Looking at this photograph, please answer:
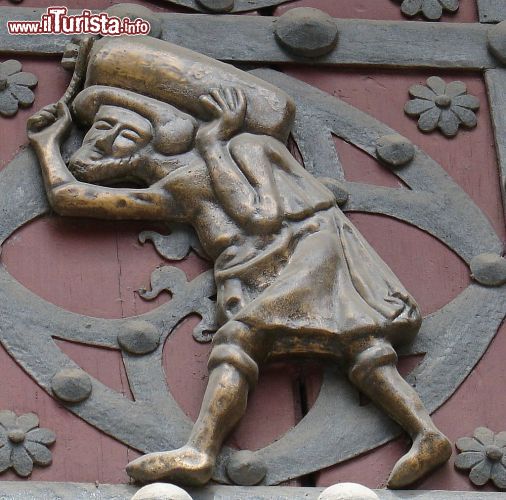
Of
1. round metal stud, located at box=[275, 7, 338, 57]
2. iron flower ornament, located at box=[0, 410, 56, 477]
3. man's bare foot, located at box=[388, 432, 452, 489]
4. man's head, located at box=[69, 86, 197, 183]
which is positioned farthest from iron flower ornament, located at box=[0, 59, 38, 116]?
man's bare foot, located at box=[388, 432, 452, 489]

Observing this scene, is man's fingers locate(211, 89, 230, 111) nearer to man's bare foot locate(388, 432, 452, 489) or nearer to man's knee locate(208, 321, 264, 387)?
man's knee locate(208, 321, 264, 387)

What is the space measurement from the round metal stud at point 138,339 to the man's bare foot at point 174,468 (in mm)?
225

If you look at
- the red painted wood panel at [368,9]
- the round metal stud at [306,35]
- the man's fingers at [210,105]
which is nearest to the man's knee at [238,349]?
the man's fingers at [210,105]

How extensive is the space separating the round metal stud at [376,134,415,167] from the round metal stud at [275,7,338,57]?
214mm

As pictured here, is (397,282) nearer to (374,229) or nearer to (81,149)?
(374,229)

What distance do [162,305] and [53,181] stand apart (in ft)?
0.85

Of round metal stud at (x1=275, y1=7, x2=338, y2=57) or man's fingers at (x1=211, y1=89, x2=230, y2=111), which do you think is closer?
man's fingers at (x1=211, y1=89, x2=230, y2=111)

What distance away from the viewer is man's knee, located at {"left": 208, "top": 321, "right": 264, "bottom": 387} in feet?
8.87

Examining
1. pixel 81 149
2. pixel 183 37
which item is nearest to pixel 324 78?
pixel 183 37

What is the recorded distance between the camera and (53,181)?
2.88 metres

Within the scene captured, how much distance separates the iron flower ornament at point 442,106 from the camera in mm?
3113

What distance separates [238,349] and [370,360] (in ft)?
0.65

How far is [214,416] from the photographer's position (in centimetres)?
267

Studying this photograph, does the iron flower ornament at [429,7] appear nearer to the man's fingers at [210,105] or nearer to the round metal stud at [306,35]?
the round metal stud at [306,35]
